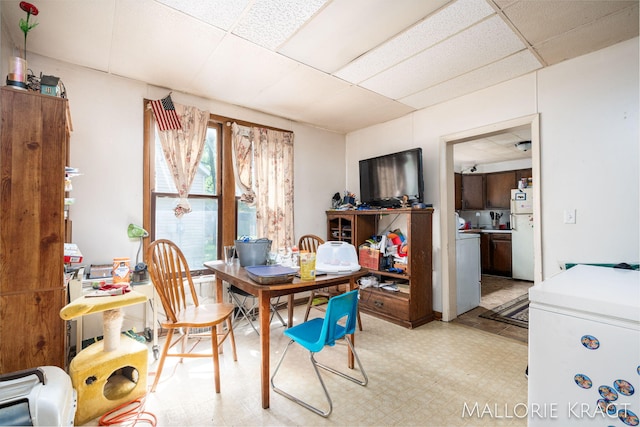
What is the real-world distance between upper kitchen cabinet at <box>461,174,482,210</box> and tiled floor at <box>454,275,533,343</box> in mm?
1627

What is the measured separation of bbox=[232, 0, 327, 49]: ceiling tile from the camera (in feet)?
5.93

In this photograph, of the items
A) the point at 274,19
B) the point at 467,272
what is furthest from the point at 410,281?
the point at 274,19

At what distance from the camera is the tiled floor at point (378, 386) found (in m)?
1.70

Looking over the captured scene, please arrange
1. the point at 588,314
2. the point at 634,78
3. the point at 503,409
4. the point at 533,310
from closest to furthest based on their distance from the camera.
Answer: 1. the point at 588,314
2. the point at 533,310
3. the point at 503,409
4. the point at 634,78

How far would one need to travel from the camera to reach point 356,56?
2402mm

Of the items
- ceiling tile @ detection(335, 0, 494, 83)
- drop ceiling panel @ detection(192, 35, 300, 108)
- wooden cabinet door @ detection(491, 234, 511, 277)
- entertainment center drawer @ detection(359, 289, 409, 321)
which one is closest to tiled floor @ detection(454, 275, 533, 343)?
wooden cabinet door @ detection(491, 234, 511, 277)

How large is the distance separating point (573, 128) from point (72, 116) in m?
4.39

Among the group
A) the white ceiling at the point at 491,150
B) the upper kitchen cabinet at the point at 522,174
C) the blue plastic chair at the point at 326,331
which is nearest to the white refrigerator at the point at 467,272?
the white ceiling at the point at 491,150

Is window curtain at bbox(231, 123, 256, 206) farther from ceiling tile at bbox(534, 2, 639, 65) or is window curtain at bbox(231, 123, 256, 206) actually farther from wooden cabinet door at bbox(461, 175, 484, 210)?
wooden cabinet door at bbox(461, 175, 484, 210)

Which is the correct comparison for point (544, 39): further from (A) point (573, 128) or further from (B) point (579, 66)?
(A) point (573, 128)

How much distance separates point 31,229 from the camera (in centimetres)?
156

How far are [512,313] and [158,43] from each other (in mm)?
4693

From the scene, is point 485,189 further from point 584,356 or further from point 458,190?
point 584,356

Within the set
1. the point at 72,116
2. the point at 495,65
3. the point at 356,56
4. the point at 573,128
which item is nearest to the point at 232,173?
the point at 72,116
